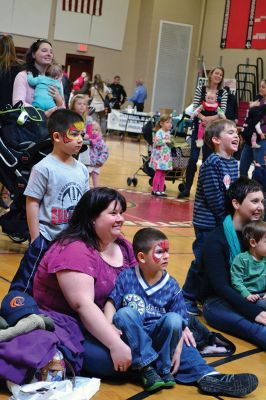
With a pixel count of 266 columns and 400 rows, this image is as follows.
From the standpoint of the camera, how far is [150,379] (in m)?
2.59

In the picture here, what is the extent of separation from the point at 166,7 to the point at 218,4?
157cm

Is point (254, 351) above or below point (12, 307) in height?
below

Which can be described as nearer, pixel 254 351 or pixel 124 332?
pixel 124 332

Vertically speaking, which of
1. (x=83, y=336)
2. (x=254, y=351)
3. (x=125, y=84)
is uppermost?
(x=125, y=84)

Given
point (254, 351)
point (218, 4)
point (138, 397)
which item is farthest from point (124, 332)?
point (218, 4)

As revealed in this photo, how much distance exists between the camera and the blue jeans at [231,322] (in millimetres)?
3365

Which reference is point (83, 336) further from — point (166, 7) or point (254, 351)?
point (166, 7)

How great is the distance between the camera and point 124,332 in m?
2.61

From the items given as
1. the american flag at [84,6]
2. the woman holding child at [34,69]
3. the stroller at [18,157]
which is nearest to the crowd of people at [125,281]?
the stroller at [18,157]

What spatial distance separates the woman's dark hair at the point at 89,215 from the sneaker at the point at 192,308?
1178 millimetres

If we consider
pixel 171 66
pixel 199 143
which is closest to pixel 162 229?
pixel 199 143

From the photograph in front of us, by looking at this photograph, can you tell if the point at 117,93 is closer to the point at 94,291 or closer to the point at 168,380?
the point at 94,291

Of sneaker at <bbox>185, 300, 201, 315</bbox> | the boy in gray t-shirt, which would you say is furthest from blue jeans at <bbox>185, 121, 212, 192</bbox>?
the boy in gray t-shirt

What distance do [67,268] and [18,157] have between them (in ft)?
6.49
